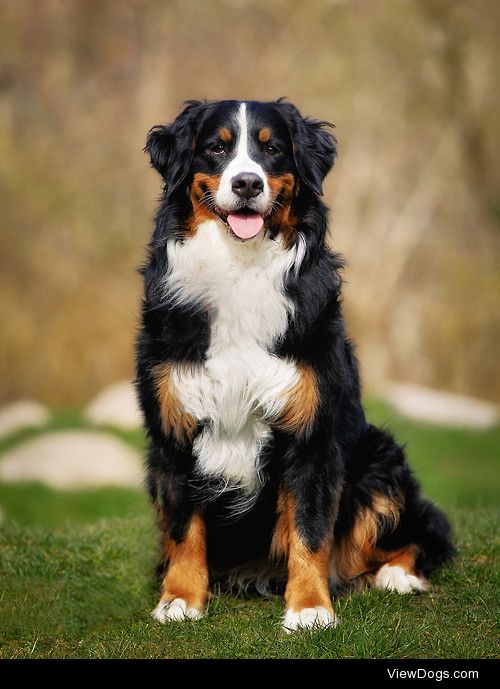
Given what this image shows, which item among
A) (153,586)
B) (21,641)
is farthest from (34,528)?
(21,641)

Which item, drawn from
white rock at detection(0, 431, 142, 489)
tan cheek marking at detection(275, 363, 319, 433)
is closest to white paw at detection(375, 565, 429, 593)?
tan cheek marking at detection(275, 363, 319, 433)

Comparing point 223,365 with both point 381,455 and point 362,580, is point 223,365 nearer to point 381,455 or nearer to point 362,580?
point 381,455

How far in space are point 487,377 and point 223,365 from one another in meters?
8.74

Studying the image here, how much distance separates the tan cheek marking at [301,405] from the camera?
Result: 3.72m

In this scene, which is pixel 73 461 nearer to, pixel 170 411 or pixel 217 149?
pixel 170 411

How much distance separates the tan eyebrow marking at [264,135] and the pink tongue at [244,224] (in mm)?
310

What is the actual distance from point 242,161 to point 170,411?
1.01m

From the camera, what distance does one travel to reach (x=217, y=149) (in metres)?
3.83

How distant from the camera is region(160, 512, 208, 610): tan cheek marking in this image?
391 cm

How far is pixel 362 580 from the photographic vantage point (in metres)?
4.22

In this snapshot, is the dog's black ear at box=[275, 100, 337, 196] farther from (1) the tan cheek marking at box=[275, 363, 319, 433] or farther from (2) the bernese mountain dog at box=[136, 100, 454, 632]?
(1) the tan cheek marking at box=[275, 363, 319, 433]

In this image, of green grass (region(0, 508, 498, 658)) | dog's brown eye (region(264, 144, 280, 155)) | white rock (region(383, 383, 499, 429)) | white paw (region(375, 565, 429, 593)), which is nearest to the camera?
green grass (region(0, 508, 498, 658))
